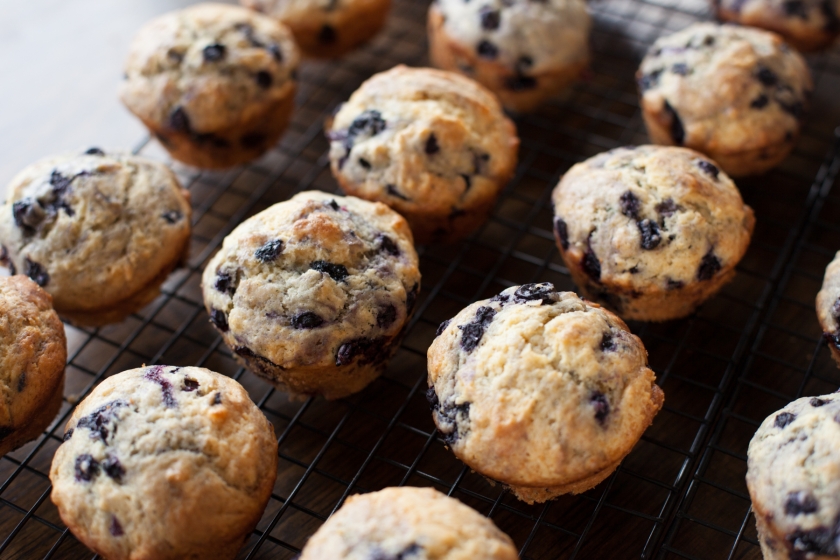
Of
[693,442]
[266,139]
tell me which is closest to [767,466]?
[693,442]

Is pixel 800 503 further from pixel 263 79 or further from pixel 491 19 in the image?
pixel 263 79

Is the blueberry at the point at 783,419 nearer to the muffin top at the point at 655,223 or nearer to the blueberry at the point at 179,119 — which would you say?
the muffin top at the point at 655,223

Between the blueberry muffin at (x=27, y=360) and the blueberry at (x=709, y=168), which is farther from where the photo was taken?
the blueberry at (x=709, y=168)

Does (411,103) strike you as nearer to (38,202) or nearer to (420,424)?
(420,424)

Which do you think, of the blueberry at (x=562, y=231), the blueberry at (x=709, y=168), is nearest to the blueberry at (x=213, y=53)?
the blueberry at (x=562, y=231)

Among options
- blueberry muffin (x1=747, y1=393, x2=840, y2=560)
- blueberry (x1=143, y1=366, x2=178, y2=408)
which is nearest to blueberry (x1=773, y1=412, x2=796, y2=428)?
blueberry muffin (x1=747, y1=393, x2=840, y2=560)

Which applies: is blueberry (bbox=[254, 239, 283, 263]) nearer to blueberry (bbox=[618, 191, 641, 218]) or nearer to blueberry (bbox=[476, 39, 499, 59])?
blueberry (bbox=[618, 191, 641, 218])

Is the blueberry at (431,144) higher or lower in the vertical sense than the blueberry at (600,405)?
higher
